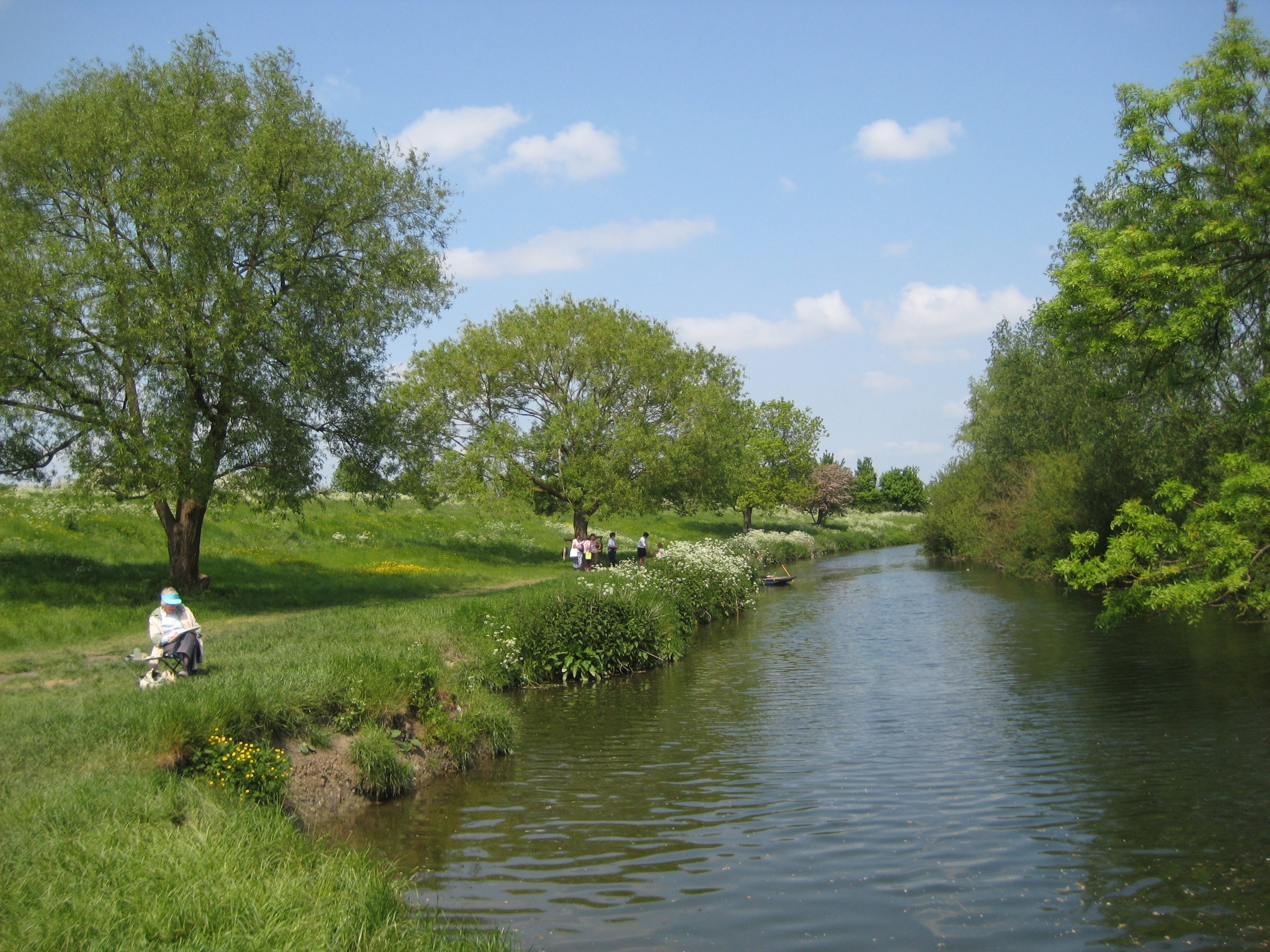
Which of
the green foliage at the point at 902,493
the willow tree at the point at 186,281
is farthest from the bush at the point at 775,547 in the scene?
the green foliage at the point at 902,493

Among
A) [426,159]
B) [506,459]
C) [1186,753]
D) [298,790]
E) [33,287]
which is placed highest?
[426,159]

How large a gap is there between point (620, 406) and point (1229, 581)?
94.1 ft

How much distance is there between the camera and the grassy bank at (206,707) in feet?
19.7

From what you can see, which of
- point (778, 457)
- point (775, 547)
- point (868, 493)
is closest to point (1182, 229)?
point (775, 547)

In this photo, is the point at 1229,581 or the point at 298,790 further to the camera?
the point at 1229,581

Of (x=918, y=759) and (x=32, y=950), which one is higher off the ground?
(x=32, y=950)

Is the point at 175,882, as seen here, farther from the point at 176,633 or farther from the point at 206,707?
the point at 176,633

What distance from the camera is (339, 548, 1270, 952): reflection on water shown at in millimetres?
7768

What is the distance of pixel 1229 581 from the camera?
15609 millimetres

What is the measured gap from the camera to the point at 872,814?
1052 cm

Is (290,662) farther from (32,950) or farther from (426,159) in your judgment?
(426,159)

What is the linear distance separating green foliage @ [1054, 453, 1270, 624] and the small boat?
24.2 m

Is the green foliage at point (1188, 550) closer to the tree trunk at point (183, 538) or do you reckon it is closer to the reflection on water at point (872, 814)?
the reflection on water at point (872, 814)

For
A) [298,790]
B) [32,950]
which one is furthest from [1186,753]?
[32,950]
